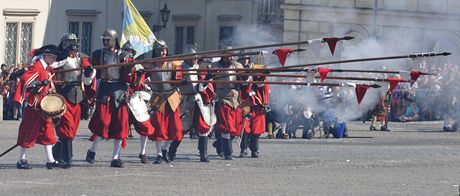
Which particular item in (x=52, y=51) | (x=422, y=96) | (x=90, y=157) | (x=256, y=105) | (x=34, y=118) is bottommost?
(x=90, y=157)

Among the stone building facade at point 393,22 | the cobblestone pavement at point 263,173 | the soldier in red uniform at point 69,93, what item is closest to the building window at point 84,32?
the stone building facade at point 393,22

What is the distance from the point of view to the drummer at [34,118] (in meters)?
21.8

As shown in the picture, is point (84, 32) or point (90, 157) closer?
point (90, 157)

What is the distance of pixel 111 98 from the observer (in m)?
22.5

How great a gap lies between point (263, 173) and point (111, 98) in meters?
2.33

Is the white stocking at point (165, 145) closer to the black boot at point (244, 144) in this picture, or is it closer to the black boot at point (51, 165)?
the black boot at point (244, 144)

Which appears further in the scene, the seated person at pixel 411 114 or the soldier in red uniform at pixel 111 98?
the seated person at pixel 411 114

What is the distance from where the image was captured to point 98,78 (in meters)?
22.5

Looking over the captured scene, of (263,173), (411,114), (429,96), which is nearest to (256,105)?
(263,173)

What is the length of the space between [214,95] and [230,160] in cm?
102

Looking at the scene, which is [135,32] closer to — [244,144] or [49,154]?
[244,144]

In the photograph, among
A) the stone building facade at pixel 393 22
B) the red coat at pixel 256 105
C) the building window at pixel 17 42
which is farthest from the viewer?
the building window at pixel 17 42

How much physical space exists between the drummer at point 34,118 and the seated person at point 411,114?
1909 cm

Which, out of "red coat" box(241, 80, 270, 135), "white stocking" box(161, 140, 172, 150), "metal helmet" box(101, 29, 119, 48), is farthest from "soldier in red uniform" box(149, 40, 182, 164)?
"red coat" box(241, 80, 270, 135)
